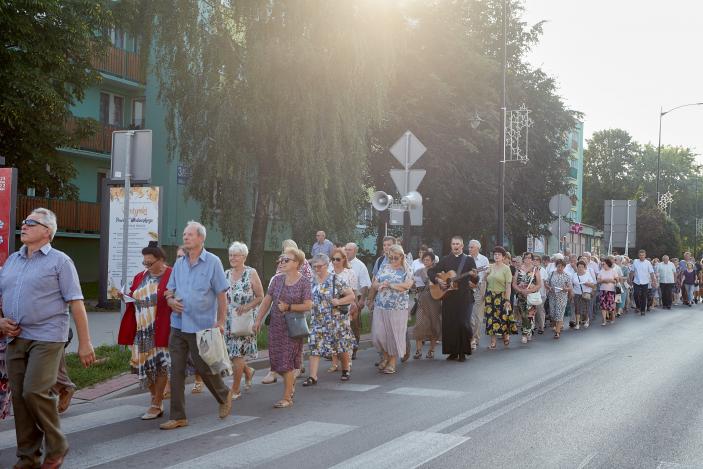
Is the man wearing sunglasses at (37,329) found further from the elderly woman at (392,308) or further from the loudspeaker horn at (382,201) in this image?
the loudspeaker horn at (382,201)

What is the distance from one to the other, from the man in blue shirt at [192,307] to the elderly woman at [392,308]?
13.5 feet

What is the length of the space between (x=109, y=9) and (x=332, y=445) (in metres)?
18.6

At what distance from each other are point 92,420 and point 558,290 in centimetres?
1241

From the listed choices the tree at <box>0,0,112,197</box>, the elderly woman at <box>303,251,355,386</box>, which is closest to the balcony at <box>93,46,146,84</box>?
the tree at <box>0,0,112,197</box>

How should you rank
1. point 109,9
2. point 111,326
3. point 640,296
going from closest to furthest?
point 111,326, point 109,9, point 640,296

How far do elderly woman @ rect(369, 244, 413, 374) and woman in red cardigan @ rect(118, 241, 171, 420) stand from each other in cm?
404

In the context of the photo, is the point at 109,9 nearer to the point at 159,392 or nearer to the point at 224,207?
the point at 224,207

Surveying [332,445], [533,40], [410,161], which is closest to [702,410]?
[332,445]

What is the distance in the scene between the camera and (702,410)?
845 centimetres

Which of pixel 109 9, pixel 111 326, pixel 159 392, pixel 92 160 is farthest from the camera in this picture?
pixel 92 160

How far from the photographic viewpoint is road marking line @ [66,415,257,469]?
6211 mm

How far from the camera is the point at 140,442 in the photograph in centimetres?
682

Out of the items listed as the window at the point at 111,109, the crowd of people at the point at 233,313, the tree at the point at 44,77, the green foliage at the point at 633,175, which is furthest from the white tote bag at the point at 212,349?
the green foliage at the point at 633,175

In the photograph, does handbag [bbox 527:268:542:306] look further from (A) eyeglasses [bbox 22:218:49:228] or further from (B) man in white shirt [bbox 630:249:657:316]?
(A) eyeglasses [bbox 22:218:49:228]
